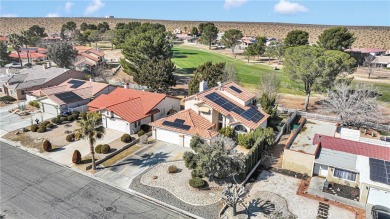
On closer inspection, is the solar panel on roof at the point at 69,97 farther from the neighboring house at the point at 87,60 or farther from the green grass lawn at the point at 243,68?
the green grass lawn at the point at 243,68

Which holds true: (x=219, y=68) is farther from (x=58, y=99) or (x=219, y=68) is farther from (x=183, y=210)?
(x=183, y=210)

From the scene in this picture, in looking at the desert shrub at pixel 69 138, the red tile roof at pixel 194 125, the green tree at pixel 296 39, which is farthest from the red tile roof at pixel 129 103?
the green tree at pixel 296 39

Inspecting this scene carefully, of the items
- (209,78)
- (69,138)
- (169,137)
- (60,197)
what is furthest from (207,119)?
(60,197)

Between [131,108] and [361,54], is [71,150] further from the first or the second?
[361,54]

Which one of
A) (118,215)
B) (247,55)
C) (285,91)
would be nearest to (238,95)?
(118,215)

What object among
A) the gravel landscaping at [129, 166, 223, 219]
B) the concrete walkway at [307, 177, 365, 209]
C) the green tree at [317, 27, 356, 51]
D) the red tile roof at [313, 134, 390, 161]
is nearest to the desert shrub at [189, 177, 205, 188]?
the gravel landscaping at [129, 166, 223, 219]

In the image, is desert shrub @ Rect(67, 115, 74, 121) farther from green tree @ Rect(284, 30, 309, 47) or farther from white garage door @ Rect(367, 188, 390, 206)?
green tree @ Rect(284, 30, 309, 47)
